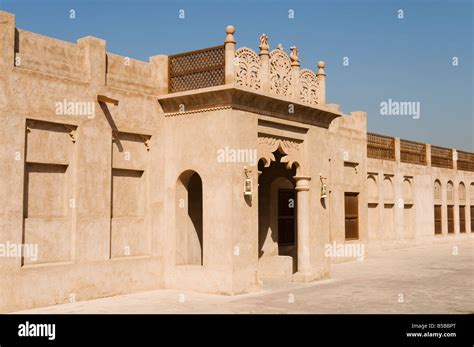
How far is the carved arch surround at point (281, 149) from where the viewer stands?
15.6m

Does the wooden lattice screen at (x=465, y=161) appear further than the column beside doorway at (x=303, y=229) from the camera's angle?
Yes

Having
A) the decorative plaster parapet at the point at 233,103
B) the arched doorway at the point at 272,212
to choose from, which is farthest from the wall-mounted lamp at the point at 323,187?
the decorative plaster parapet at the point at 233,103

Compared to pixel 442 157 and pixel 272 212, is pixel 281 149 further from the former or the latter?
pixel 442 157

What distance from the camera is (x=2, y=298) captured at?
11.8m

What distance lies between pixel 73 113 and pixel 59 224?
2.72 meters

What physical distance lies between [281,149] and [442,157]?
25.0 metres

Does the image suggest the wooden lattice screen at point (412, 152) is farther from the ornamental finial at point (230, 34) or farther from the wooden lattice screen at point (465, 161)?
the ornamental finial at point (230, 34)

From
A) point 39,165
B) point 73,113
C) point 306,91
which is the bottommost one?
point 39,165

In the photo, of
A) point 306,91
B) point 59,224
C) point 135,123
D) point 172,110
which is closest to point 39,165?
point 59,224

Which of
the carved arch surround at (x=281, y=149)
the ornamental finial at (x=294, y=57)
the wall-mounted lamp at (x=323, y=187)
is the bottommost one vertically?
the wall-mounted lamp at (x=323, y=187)

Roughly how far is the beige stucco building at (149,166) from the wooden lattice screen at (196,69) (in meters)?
0.04

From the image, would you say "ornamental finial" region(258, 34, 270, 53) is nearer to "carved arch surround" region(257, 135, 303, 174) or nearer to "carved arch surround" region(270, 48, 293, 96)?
"carved arch surround" region(270, 48, 293, 96)

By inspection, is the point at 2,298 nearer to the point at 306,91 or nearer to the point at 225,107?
the point at 225,107
